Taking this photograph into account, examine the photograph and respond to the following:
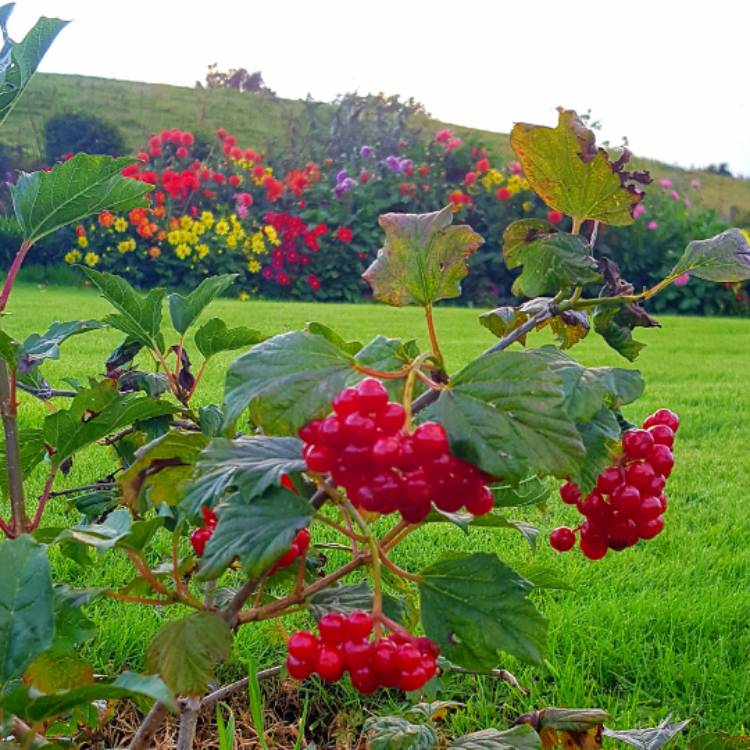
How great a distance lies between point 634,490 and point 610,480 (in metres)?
0.02


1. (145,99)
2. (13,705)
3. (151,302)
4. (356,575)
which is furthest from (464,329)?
(145,99)

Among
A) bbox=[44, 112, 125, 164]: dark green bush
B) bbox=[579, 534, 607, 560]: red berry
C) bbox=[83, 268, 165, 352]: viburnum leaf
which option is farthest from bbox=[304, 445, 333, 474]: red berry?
bbox=[44, 112, 125, 164]: dark green bush

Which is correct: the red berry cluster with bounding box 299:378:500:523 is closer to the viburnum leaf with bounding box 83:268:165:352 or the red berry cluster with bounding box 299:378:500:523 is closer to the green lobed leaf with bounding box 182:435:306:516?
the green lobed leaf with bounding box 182:435:306:516

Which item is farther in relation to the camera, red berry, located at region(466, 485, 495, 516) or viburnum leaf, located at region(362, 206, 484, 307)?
viburnum leaf, located at region(362, 206, 484, 307)

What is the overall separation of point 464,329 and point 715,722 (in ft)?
15.4

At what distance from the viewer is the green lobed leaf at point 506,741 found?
3.07 ft

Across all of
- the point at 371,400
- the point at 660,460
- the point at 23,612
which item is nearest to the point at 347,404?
the point at 371,400

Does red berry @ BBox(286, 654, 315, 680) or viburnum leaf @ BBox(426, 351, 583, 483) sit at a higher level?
viburnum leaf @ BBox(426, 351, 583, 483)

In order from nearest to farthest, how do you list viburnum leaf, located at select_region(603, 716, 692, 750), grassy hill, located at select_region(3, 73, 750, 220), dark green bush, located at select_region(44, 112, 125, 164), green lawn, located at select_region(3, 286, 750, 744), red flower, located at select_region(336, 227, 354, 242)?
viburnum leaf, located at select_region(603, 716, 692, 750)
green lawn, located at select_region(3, 286, 750, 744)
red flower, located at select_region(336, 227, 354, 242)
dark green bush, located at select_region(44, 112, 125, 164)
grassy hill, located at select_region(3, 73, 750, 220)

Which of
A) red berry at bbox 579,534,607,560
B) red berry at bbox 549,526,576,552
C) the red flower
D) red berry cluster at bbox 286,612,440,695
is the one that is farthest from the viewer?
the red flower

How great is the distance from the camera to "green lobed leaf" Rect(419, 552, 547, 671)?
0.67 meters

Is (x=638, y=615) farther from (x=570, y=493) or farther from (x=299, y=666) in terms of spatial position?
(x=299, y=666)

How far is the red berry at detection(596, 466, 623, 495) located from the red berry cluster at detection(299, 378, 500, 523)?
0.84ft

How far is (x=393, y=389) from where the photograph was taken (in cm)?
65
